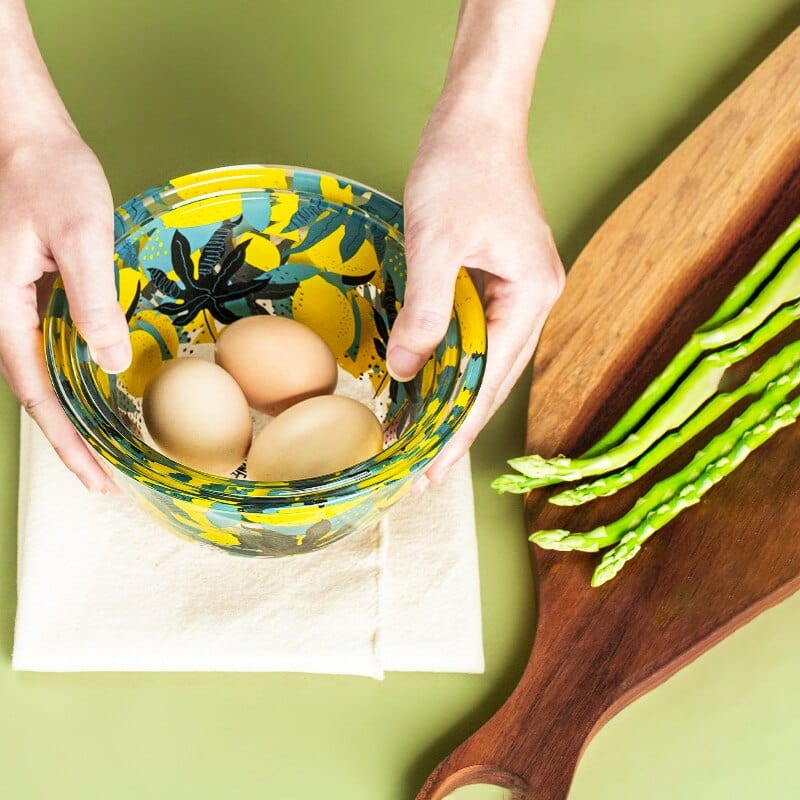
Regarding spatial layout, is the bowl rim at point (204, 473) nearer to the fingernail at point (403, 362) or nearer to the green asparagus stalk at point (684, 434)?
the fingernail at point (403, 362)

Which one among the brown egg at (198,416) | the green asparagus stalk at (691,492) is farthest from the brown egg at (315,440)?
the green asparagus stalk at (691,492)

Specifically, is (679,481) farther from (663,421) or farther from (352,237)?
(352,237)

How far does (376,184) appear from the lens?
119 cm

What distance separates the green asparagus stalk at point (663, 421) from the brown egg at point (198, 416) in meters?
→ 0.25

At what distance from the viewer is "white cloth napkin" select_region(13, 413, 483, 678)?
2.85 feet

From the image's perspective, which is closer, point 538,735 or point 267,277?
point 538,735

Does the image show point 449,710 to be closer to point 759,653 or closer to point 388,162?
point 759,653

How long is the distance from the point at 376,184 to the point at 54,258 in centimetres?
48

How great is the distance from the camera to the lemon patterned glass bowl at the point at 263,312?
28.1 inches

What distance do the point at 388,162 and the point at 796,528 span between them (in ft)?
2.02

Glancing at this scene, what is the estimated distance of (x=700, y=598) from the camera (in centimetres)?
90

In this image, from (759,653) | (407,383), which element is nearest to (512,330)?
(407,383)

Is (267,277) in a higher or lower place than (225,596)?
higher

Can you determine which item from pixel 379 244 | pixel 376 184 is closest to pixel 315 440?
pixel 379 244
